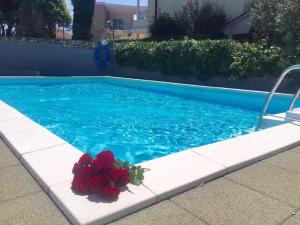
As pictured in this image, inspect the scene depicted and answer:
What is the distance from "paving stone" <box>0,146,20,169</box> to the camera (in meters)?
3.50

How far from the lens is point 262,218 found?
8.27ft

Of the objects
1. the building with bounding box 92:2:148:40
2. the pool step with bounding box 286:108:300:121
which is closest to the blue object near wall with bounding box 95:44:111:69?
the building with bounding box 92:2:148:40

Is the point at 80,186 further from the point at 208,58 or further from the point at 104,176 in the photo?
the point at 208,58

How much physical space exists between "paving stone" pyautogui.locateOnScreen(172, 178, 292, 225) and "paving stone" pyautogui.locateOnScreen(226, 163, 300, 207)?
13 centimetres

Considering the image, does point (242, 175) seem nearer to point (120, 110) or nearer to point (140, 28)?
point (120, 110)

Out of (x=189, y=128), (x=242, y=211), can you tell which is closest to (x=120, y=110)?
(x=189, y=128)

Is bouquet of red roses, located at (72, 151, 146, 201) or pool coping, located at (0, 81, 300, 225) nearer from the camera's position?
pool coping, located at (0, 81, 300, 225)

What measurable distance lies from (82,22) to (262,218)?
19.7m

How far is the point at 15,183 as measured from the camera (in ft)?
9.91

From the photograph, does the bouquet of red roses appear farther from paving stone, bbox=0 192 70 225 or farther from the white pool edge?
paving stone, bbox=0 192 70 225

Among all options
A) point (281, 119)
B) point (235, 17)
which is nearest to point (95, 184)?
point (281, 119)

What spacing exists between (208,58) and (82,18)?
10.5m

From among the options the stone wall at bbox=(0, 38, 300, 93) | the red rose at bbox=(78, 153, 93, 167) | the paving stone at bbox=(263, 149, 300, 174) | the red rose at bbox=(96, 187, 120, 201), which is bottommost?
the paving stone at bbox=(263, 149, 300, 174)

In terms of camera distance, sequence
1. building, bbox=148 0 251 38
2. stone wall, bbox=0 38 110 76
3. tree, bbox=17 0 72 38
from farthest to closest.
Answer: building, bbox=148 0 251 38
tree, bbox=17 0 72 38
stone wall, bbox=0 38 110 76
